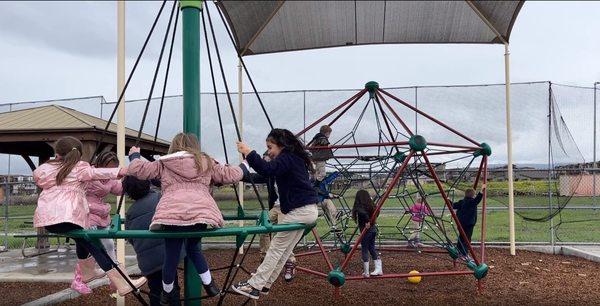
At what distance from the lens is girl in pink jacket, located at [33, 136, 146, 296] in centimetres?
324

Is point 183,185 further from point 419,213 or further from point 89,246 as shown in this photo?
point 419,213

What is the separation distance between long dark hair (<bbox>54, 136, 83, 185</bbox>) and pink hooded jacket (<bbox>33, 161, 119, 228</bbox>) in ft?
0.11

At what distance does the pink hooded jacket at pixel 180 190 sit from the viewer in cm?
296

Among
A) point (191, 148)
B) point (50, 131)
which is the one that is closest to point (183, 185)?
point (191, 148)

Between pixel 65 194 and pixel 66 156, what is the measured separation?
10.3 inches

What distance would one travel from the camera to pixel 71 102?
39.1 feet

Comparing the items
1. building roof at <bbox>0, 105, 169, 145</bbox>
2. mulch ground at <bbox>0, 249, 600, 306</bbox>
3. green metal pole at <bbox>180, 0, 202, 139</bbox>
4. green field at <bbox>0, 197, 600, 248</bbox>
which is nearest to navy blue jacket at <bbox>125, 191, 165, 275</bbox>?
green metal pole at <bbox>180, 0, 202, 139</bbox>

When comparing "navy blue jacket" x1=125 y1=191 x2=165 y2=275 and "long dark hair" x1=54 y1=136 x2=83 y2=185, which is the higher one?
"long dark hair" x1=54 y1=136 x2=83 y2=185

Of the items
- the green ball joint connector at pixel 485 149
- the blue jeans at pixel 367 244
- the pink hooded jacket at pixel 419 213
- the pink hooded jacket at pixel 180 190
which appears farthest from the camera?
the pink hooded jacket at pixel 419 213

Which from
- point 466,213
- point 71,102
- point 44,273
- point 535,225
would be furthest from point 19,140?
point 535,225

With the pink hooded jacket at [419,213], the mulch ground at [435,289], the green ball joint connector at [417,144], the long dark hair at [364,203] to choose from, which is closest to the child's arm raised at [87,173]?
the mulch ground at [435,289]

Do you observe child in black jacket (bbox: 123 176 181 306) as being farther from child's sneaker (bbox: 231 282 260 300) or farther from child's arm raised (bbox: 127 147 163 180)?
child's arm raised (bbox: 127 147 163 180)

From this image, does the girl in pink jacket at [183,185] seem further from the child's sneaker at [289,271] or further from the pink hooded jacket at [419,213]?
the pink hooded jacket at [419,213]

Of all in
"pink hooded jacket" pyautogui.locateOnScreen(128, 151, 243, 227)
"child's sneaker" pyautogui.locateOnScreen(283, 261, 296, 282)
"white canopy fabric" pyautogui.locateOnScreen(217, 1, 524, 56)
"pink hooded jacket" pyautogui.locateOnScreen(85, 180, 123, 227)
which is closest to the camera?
"pink hooded jacket" pyautogui.locateOnScreen(128, 151, 243, 227)
